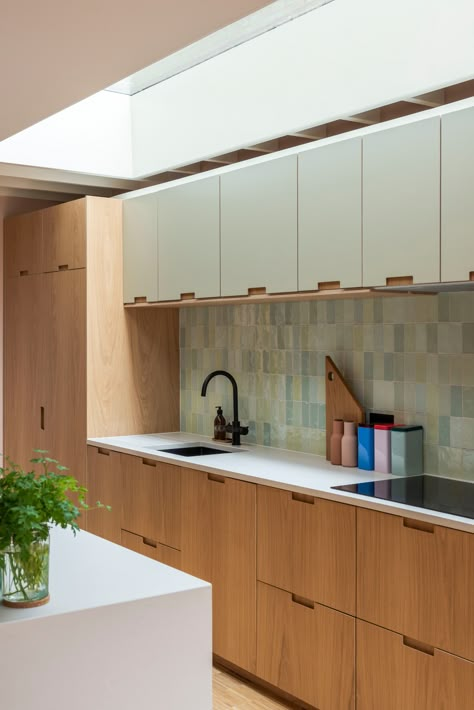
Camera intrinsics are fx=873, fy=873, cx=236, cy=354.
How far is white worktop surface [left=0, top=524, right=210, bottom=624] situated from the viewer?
1976mm

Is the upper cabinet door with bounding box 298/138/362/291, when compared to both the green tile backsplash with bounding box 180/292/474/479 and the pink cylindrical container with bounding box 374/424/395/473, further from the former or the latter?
the pink cylindrical container with bounding box 374/424/395/473

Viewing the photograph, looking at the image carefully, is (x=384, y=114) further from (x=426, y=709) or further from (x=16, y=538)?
(x=16, y=538)

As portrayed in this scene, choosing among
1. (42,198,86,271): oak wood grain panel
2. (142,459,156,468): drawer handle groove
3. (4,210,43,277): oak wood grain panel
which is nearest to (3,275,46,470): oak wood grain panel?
(4,210,43,277): oak wood grain panel

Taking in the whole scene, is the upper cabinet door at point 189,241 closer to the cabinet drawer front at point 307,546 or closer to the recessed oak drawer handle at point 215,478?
the recessed oak drawer handle at point 215,478

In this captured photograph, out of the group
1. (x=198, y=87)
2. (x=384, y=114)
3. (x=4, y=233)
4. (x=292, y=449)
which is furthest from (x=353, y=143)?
(x=4, y=233)

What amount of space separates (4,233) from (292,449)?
8.85 feet

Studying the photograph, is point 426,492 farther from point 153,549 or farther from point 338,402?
point 153,549

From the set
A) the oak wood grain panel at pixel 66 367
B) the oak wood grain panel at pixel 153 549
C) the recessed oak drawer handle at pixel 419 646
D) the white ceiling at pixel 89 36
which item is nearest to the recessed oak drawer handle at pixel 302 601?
the recessed oak drawer handle at pixel 419 646

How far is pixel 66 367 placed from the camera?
17.0 ft

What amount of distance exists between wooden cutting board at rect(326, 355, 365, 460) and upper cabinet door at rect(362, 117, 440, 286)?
757mm

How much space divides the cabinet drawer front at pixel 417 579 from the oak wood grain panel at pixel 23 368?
2.89 metres

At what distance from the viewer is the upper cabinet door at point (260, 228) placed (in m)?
3.82

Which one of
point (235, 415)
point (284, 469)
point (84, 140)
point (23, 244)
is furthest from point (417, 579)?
point (23, 244)

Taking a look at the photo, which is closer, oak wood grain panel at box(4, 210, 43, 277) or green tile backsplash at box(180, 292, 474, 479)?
green tile backsplash at box(180, 292, 474, 479)
